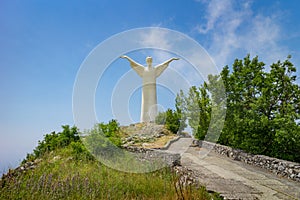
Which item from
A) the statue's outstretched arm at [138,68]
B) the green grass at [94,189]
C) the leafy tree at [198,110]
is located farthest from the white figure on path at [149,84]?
the green grass at [94,189]

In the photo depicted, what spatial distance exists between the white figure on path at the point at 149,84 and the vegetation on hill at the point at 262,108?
9.44 metres

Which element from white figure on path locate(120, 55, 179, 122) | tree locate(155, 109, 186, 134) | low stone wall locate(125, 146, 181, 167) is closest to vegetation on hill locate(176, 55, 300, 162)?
low stone wall locate(125, 146, 181, 167)

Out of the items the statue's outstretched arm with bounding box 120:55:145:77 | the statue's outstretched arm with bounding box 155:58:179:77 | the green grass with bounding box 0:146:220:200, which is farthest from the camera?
the statue's outstretched arm with bounding box 155:58:179:77

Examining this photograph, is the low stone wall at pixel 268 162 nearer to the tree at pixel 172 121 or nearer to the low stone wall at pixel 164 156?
the low stone wall at pixel 164 156

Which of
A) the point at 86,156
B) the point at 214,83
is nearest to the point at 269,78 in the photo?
the point at 214,83

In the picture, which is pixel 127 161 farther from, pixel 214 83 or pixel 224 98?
pixel 214 83

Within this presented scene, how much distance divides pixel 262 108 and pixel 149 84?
1190 cm

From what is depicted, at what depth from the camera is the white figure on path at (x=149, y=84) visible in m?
18.9

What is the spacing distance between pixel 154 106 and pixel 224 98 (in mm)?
9418

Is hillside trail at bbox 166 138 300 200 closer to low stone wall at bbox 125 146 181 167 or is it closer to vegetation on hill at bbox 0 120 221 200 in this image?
vegetation on hill at bbox 0 120 221 200

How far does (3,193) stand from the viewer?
4035 millimetres

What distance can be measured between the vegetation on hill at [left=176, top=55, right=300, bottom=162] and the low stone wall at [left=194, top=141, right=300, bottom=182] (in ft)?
0.97

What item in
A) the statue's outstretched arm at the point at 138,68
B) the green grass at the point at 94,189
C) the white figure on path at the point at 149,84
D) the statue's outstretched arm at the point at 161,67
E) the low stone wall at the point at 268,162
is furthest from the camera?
the statue's outstretched arm at the point at 161,67

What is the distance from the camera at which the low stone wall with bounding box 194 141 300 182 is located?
Result: 647cm
